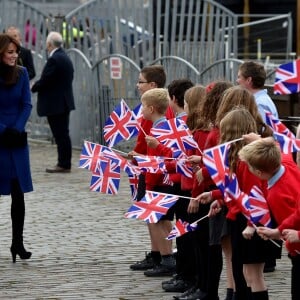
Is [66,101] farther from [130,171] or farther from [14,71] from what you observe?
[130,171]

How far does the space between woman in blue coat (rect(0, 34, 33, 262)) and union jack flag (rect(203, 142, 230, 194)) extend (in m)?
3.45

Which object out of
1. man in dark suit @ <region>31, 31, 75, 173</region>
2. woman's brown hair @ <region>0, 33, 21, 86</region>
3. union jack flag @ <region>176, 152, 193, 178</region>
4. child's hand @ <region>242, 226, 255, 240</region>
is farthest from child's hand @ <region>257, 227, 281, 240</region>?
man in dark suit @ <region>31, 31, 75, 173</region>

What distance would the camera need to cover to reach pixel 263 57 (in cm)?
2600

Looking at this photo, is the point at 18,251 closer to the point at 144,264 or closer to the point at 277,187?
the point at 144,264

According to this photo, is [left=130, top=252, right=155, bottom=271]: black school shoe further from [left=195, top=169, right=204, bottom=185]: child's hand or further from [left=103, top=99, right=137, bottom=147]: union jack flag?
[left=195, top=169, right=204, bottom=185]: child's hand

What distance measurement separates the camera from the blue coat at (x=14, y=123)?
33.0 feet

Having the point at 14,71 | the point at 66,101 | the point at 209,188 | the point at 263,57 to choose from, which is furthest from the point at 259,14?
the point at 209,188

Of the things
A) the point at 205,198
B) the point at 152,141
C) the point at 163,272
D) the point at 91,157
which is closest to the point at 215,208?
the point at 205,198

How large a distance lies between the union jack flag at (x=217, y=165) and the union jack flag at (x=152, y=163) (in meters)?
1.74

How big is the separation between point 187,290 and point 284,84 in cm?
185

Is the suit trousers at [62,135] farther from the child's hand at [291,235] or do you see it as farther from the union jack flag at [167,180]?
the child's hand at [291,235]

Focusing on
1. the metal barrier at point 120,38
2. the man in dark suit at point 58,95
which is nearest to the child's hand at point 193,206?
the man in dark suit at point 58,95

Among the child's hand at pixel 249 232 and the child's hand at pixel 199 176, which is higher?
the child's hand at pixel 199 176

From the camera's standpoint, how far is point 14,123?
33.1 ft
